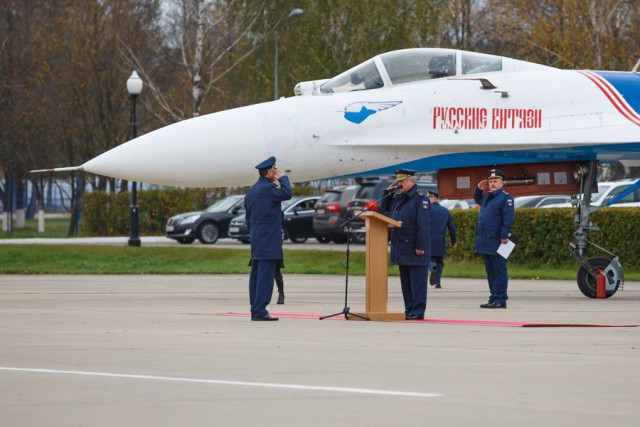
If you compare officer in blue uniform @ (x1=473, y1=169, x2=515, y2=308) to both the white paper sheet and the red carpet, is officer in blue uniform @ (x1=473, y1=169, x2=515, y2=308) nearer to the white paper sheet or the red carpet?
the white paper sheet

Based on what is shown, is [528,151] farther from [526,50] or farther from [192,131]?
[526,50]

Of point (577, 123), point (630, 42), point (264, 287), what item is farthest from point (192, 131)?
point (630, 42)

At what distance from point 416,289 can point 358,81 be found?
14.1ft

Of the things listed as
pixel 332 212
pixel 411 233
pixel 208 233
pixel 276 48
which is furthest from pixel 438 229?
pixel 276 48

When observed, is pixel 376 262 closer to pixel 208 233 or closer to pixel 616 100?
pixel 616 100

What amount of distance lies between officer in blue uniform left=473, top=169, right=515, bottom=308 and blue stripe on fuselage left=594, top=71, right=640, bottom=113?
7.72ft

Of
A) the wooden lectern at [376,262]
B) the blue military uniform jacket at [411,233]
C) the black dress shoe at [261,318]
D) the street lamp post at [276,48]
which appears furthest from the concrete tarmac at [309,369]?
the street lamp post at [276,48]

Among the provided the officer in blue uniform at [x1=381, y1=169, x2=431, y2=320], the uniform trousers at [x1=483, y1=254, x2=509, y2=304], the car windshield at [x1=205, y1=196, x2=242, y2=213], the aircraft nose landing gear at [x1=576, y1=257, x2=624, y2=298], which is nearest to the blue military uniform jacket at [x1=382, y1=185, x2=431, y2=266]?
the officer in blue uniform at [x1=381, y1=169, x2=431, y2=320]

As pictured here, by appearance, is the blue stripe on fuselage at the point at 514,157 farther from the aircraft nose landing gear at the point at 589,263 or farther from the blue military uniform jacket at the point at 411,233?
the blue military uniform jacket at the point at 411,233

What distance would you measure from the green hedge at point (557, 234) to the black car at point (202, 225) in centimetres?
1353

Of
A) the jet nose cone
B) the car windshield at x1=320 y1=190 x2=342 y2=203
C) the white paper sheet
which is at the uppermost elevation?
the jet nose cone

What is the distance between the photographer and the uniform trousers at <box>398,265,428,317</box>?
44.1 feet

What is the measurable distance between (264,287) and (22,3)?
37.5m

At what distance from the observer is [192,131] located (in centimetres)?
1636
